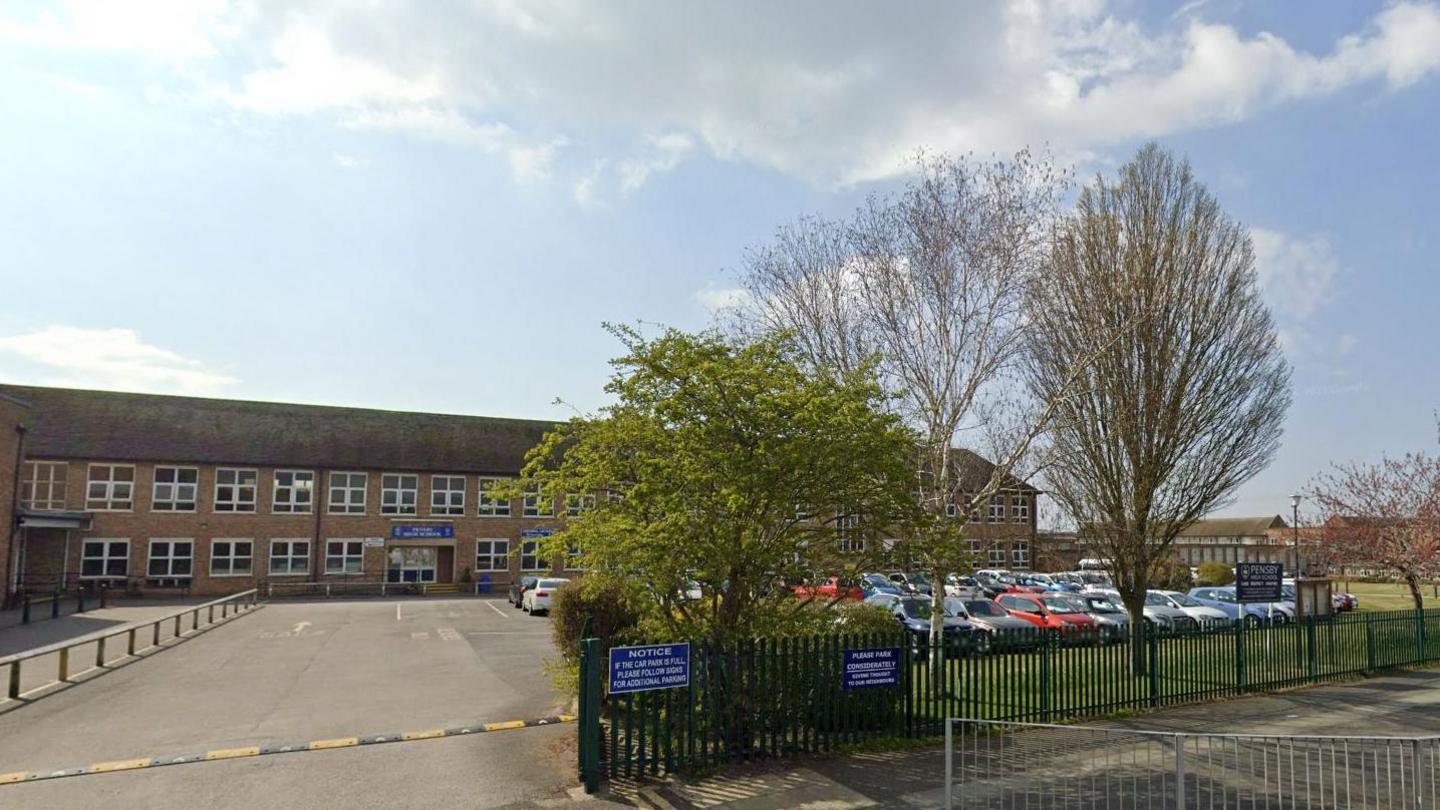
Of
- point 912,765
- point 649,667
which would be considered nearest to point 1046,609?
point 912,765

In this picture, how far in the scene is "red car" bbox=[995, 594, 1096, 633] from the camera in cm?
2569

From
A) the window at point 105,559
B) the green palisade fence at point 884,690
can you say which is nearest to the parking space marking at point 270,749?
the green palisade fence at point 884,690

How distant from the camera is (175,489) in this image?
4081cm

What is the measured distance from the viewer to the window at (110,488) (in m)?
39.4

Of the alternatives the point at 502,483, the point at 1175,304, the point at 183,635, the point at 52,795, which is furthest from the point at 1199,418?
the point at 183,635

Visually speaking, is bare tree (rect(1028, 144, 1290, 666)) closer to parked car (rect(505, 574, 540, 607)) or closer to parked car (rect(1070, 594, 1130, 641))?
parked car (rect(1070, 594, 1130, 641))

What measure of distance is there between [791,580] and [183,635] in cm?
1994

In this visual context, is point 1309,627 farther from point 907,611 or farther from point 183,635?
point 183,635

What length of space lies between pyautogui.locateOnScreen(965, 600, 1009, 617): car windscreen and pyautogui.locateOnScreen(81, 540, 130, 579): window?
35848mm

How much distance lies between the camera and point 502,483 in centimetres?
1117

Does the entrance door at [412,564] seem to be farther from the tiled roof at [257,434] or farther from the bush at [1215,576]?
the bush at [1215,576]

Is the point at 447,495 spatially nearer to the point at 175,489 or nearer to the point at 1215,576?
the point at 175,489

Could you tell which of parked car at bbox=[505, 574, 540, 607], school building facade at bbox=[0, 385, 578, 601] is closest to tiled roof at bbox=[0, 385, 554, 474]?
school building facade at bbox=[0, 385, 578, 601]

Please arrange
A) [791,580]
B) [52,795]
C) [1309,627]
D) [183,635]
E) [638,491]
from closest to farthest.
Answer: [52,795] < [638,491] < [791,580] < [1309,627] < [183,635]
